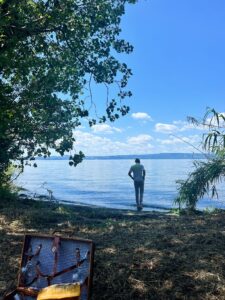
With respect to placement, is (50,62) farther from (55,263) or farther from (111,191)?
(111,191)

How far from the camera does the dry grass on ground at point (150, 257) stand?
5555mm

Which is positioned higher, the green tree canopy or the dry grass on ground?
the green tree canopy

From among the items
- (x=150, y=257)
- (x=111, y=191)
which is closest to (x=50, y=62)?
(x=150, y=257)

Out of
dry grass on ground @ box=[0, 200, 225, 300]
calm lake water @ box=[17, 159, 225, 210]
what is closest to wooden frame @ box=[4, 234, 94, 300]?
dry grass on ground @ box=[0, 200, 225, 300]

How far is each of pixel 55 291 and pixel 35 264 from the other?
107cm

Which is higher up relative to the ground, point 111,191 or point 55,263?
point 55,263

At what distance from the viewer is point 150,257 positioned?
21.0 feet

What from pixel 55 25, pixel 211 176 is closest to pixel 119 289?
pixel 211 176

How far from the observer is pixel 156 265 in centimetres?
608

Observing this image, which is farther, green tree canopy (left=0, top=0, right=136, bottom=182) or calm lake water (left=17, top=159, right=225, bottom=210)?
calm lake water (left=17, top=159, right=225, bottom=210)

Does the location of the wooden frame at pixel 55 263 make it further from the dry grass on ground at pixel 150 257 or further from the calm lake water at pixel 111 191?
the calm lake water at pixel 111 191

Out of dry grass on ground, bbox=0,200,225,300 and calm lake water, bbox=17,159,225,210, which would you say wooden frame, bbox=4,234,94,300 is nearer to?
dry grass on ground, bbox=0,200,225,300

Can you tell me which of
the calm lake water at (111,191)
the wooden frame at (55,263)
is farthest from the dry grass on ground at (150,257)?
the calm lake water at (111,191)

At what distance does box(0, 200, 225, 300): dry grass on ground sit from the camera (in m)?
5.55
